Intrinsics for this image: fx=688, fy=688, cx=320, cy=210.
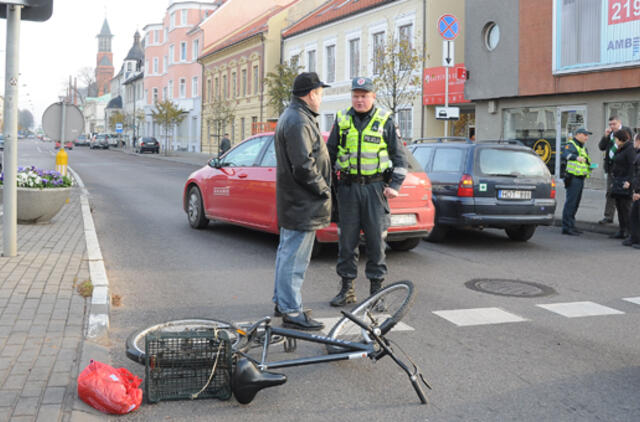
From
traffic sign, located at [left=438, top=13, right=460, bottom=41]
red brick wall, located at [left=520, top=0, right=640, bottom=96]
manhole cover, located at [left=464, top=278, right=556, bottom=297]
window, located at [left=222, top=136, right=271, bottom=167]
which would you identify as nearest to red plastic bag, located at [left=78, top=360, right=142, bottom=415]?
manhole cover, located at [left=464, top=278, right=556, bottom=297]

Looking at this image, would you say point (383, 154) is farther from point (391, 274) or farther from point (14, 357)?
point (14, 357)

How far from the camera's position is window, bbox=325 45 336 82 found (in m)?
36.5

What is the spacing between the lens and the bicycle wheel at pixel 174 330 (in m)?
4.14

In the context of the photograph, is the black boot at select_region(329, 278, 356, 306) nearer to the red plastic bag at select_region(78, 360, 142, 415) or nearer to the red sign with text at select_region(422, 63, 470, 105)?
the red plastic bag at select_region(78, 360, 142, 415)

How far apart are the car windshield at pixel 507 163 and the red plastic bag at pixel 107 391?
751 centimetres

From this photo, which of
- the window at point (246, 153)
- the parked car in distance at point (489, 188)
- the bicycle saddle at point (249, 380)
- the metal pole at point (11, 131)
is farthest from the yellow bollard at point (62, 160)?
the bicycle saddle at point (249, 380)

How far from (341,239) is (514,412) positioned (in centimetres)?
274

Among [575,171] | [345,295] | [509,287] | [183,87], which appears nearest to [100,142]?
[183,87]

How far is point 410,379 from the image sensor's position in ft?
12.9

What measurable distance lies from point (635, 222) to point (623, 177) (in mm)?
1163

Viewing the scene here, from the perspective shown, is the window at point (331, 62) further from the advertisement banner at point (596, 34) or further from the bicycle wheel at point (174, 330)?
the bicycle wheel at point (174, 330)

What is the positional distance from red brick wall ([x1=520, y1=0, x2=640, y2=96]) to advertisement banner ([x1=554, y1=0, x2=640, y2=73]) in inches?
12.1

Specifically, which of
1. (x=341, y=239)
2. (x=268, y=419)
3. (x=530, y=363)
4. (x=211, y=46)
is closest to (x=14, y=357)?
(x=268, y=419)

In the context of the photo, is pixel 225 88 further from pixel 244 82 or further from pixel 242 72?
pixel 244 82
